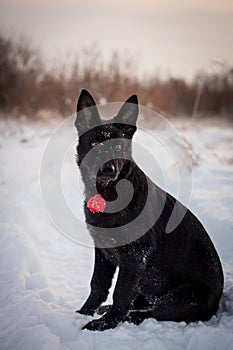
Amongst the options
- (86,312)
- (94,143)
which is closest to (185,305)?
(86,312)

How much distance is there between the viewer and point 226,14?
6648 mm

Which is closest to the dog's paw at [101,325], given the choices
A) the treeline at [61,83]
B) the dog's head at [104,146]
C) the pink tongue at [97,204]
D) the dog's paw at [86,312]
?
the dog's paw at [86,312]

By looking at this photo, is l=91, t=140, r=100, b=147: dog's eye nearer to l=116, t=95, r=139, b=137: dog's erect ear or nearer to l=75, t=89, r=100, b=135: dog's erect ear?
l=75, t=89, r=100, b=135: dog's erect ear

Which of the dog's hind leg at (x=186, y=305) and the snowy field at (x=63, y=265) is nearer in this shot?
the snowy field at (x=63, y=265)

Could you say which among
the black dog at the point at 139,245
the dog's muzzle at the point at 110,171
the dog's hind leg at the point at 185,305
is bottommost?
the dog's hind leg at the point at 185,305

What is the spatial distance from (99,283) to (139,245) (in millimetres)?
775

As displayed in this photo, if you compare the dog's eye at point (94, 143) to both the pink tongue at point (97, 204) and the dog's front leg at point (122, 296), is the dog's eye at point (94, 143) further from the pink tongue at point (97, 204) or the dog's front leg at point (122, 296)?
the dog's front leg at point (122, 296)

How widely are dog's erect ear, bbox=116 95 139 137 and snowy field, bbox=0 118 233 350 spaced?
197 centimetres

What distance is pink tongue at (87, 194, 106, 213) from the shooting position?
3.24 meters

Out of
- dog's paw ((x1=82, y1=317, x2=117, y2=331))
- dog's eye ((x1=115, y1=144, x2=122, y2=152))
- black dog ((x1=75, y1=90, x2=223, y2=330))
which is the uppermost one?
dog's eye ((x1=115, y1=144, x2=122, y2=152))

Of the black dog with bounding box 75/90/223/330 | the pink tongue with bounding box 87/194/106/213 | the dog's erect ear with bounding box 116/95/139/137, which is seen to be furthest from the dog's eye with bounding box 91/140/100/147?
the pink tongue with bounding box 87/194/106/213

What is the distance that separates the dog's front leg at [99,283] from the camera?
3.48m

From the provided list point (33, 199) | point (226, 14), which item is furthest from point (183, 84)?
point (33, 199)

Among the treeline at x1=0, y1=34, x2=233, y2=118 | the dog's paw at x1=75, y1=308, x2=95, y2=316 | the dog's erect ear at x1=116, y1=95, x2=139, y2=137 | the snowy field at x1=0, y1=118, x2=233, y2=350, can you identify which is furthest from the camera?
the treeline at x1=0, y1=34, x2=233, y2=118
